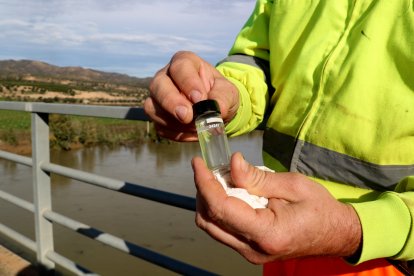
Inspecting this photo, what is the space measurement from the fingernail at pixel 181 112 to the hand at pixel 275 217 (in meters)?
0.14

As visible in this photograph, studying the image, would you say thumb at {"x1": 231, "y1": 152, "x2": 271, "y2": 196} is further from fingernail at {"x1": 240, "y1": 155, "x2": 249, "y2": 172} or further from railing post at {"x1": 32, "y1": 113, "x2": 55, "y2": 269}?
railing post at {"x1": 32, "y1": 113, "x2": 55, "y2": 269}

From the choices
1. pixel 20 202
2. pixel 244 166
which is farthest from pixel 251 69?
pixel 20 202

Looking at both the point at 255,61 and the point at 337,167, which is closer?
the point at 337,167

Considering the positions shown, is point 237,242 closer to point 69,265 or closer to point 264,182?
point 264,182

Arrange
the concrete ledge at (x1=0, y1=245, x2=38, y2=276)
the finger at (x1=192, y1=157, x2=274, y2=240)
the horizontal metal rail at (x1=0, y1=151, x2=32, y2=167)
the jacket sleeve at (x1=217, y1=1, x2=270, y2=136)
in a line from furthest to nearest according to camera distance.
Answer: the concrete ledge at (x1=0, y1=245, x2=38, y2=276) < the horizontal metal rail at (x1=0, y1=151, x2=32, y2=167) < the jacket sleeve at (x1=217, y1=1, x2=270, y2=136) < the finger at (x1=192, y1=157, x2=274, y2=240)

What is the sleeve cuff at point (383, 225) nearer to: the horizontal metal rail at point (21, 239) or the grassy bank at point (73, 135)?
Answer: the horizontal metal rail at point (21, 239)

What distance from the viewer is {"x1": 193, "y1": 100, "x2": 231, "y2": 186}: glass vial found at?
791 millimetres

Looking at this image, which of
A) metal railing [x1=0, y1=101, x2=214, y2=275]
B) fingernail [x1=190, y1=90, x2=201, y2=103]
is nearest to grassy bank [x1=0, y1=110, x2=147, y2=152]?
metal railing [x1=0, y1=101, x2=214, y2=275]

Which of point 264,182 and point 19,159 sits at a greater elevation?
point 264,182

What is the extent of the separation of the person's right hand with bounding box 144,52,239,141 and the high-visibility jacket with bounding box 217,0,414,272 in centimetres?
11

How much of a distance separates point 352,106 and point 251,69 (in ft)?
1.11

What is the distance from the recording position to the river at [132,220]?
1006 centimetres

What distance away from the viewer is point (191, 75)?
91 centimetres

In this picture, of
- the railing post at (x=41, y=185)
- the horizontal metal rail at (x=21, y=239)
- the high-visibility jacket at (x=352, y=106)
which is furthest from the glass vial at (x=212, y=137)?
the horizontal metal rail at (x=21, y=239)
